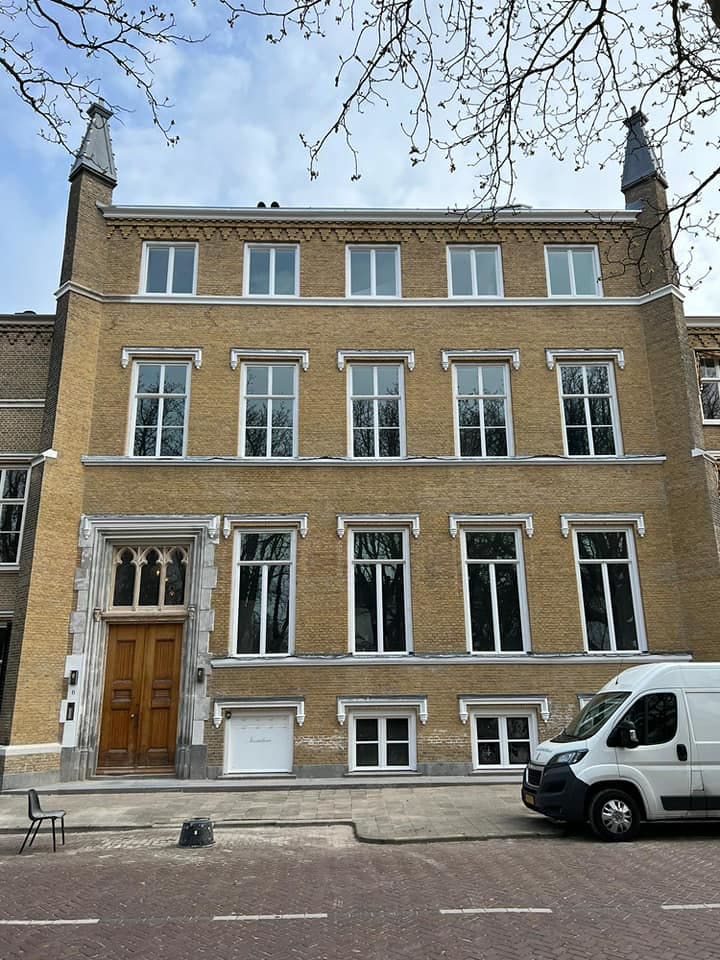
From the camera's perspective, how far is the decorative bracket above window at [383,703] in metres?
14.3

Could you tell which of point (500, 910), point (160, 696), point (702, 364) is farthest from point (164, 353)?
point (500, 910)

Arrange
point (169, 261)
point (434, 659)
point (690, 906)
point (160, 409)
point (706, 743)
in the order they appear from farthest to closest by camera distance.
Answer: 1. point (169, 261)
2. point (160, 409)
3. point (434, 659)
4. point (706, 743)
5. point (690, 906)

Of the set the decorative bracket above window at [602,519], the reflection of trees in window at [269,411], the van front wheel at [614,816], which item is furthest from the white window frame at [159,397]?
the van front wheel at [614,816]

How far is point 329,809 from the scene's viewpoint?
11562 mm

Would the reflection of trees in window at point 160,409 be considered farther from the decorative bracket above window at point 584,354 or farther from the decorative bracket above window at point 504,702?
the decorative bracket above window at point 584,354

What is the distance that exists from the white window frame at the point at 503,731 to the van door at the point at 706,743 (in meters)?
5.15

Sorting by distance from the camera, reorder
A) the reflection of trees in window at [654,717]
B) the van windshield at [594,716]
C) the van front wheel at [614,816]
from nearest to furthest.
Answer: the van front wheel at [614,816] < the reflection of trees in window at [654,717] < the van windshield at [594,716]

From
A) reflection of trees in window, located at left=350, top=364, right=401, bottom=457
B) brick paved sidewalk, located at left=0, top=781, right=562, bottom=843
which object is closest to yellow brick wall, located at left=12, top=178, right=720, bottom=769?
reflection of trees in window, located at left=350, top=364, right=401, bottom=457

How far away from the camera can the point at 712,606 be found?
14742mm

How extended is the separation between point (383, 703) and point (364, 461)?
5.11 m

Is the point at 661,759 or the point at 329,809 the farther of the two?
the point at 329,809

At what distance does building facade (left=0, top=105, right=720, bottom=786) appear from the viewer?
14.3m

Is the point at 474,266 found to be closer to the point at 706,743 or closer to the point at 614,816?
the point at 706,743

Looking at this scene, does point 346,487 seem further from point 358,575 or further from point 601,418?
point 601,418
